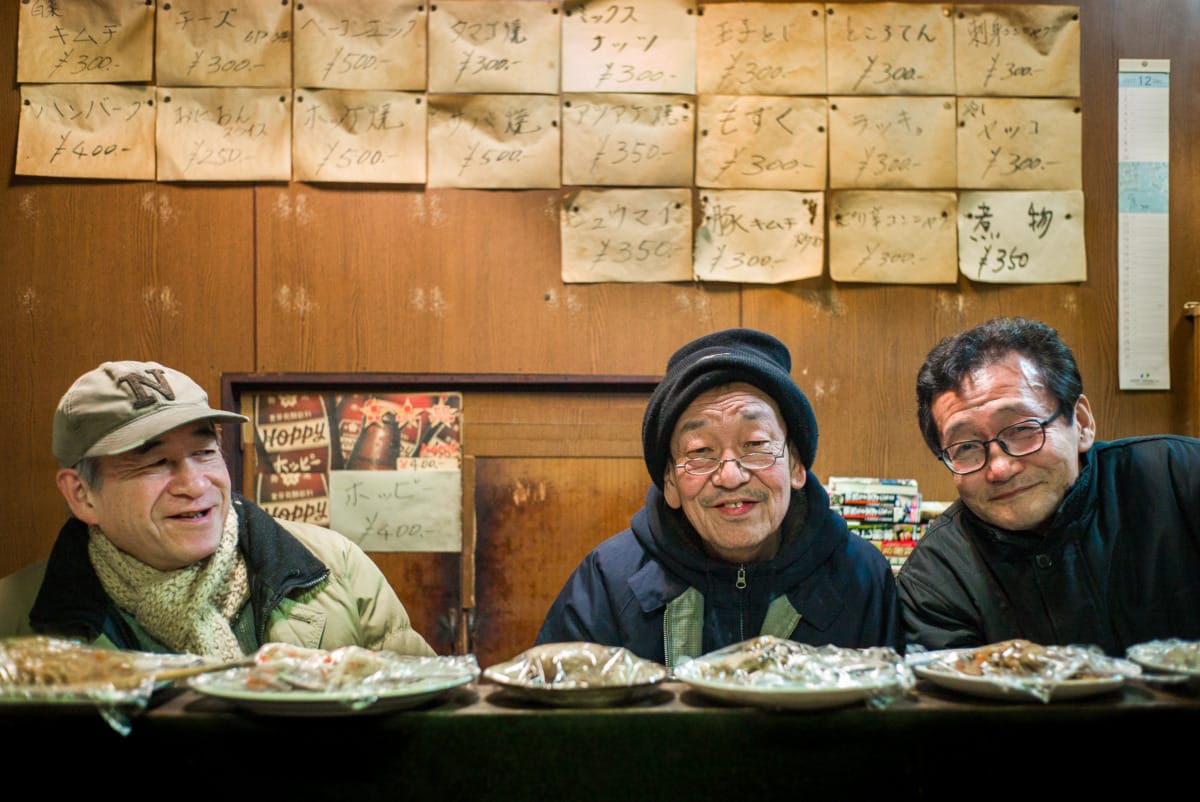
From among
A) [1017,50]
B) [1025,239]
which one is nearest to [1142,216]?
[1025,239]

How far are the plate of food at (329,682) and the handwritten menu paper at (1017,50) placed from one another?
2646 millimetres

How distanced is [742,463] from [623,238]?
1.29 metres

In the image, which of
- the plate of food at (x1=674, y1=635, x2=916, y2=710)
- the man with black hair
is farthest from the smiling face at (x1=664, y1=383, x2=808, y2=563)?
the plate of food at (x1=674, y1=635, x2=916, y2=710)

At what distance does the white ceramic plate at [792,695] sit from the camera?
1.15m

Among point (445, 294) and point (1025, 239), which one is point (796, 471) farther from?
point (1025, 239)

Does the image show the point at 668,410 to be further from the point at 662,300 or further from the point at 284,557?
the point at 662,300

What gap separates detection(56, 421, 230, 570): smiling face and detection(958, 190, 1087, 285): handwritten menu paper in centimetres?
239

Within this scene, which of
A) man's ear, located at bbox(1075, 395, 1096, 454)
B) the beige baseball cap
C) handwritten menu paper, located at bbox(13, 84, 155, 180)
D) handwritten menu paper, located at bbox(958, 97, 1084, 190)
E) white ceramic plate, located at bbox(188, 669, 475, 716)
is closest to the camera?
white ceramic plate, located at bbox(188, 669, 475, 716)

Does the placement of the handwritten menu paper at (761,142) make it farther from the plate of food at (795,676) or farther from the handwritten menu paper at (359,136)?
the plate of food at (795,676)

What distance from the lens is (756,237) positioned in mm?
2930

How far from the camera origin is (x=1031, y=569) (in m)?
1.85

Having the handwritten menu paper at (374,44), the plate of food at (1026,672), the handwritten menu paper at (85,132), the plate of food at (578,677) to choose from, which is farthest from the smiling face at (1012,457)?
the handwritten menu paper at (85,132)

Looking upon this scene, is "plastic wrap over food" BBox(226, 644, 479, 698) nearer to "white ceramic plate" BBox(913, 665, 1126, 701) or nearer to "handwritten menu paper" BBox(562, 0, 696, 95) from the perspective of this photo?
"white ceramic plate" BBox(913, 665, 1126, 701)

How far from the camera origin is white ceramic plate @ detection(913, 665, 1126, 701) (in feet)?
3.82
